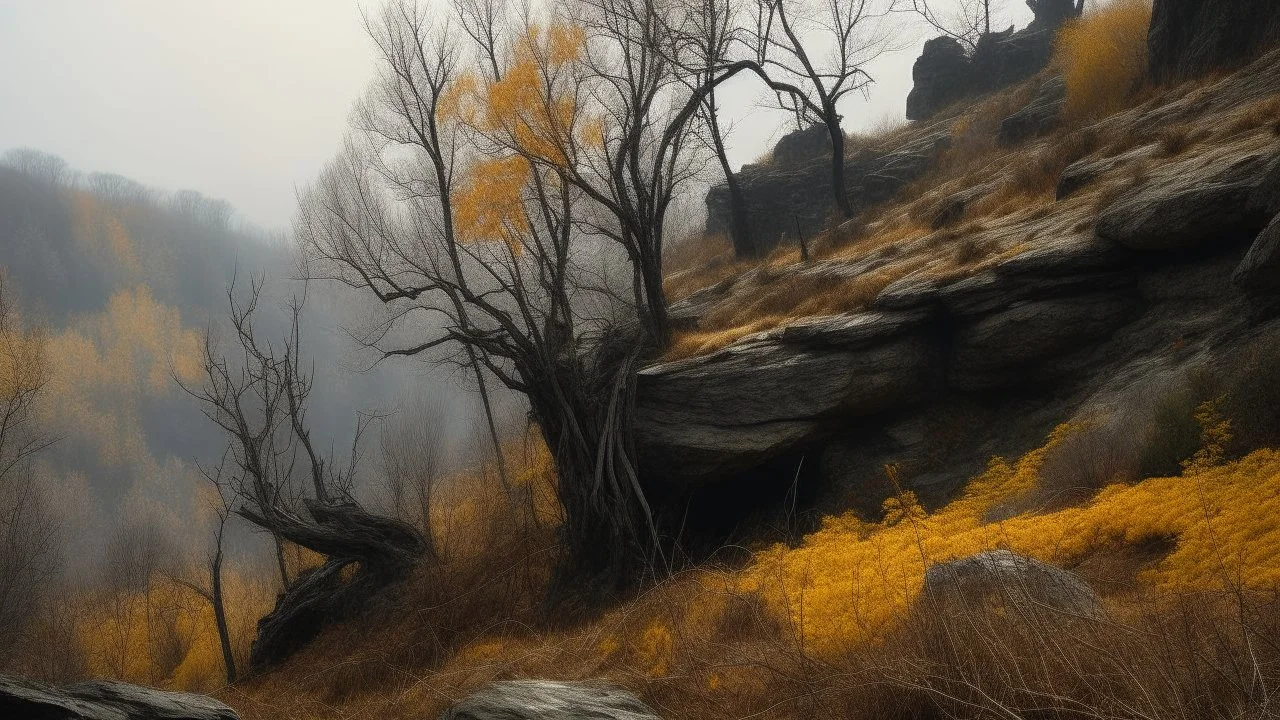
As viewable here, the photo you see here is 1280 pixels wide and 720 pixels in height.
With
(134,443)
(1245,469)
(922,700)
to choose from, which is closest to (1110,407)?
(1245,469)

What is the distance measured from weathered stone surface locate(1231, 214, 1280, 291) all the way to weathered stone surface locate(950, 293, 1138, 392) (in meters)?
1.95

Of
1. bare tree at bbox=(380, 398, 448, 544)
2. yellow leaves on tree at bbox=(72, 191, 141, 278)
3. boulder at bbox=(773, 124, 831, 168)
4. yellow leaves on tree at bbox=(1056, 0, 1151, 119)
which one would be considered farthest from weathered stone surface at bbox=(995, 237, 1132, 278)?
yellow leaves on tree at bbox=(72, 191, 141, 278)

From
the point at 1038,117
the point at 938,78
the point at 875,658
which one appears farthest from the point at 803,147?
the point at 875,658

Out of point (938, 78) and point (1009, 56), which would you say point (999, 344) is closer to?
point (1009, 56)

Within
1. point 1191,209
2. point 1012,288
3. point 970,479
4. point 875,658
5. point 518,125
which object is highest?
point 518,125

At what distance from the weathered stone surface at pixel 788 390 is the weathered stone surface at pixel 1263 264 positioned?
366 centimetres

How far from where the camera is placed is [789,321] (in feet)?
37.4

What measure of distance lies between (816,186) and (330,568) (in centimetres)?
1881

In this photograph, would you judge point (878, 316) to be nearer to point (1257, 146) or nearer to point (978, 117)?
point (1257, 146)

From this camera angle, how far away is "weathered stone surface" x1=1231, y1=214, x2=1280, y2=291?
6359 mm

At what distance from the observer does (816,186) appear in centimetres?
2431

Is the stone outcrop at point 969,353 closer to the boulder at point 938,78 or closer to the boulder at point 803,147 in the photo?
the boulder at point 803,147

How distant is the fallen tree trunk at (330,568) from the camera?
1164 cm

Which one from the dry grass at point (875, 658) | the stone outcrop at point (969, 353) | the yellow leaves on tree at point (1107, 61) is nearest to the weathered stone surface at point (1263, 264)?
the stone outcrop at point (969, 353)
